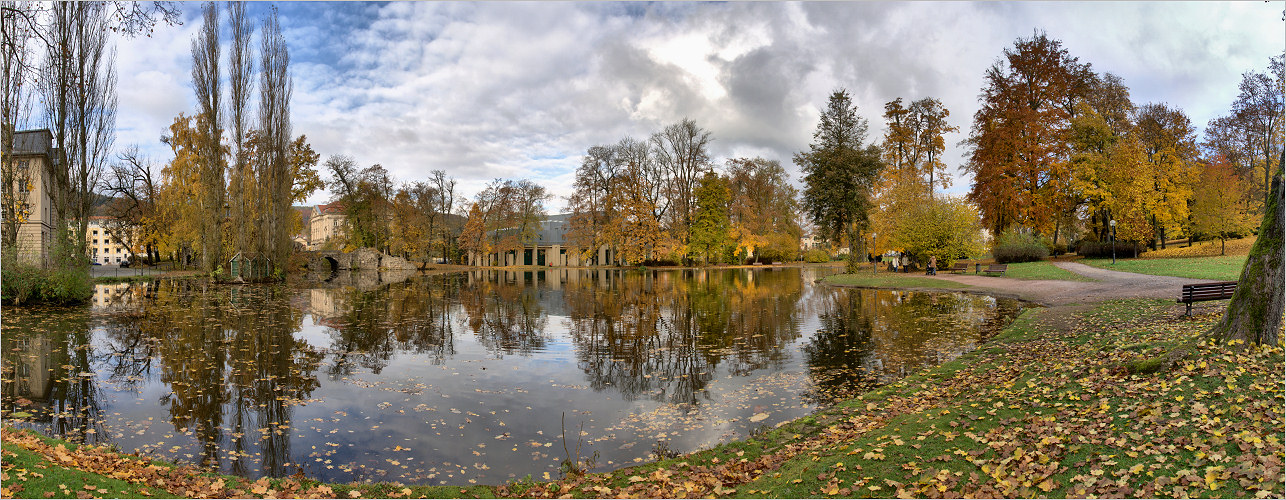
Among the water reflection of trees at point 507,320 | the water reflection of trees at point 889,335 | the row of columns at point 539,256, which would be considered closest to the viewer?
the water reflection of trees at point 889,335

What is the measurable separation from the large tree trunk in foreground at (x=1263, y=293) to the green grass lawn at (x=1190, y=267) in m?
16.6

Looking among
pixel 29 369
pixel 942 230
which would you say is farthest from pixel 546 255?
pixel 29 369

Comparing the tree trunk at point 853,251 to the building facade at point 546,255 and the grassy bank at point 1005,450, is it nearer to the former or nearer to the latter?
the grassy bank at point 1005,450

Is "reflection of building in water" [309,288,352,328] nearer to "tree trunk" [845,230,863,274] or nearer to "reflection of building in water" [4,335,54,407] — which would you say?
"reflection of building in water" [4,335,54,407]

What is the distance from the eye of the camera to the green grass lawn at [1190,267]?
21109 millimetres

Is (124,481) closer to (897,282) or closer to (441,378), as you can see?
(441,378)

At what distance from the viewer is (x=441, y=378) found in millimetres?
10109

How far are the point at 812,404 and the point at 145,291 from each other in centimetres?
3072

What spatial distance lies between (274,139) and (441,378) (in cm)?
3191

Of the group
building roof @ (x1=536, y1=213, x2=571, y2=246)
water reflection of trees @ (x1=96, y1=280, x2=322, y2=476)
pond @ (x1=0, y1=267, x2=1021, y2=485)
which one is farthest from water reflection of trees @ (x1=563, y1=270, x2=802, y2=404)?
building roof @ (x1=536, y1=213, x2=571, y2=246)

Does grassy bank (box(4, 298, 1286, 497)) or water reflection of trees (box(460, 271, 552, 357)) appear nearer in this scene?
grassy bank (box(4, 298, 1286, 497))

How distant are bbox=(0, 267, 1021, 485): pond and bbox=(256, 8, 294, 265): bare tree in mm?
15398

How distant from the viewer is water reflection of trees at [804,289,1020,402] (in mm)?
9953

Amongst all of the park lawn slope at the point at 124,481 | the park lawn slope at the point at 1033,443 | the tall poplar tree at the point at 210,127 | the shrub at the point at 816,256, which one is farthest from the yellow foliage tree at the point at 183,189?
the shrub at the point at 816,256
